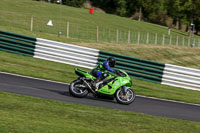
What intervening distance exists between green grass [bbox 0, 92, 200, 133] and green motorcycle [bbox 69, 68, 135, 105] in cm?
135

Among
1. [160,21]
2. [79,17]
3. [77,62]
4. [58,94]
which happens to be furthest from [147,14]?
[58,94]

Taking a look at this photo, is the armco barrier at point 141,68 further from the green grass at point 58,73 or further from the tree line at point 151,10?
the tree line at point 151,10

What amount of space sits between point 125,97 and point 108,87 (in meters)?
0.65

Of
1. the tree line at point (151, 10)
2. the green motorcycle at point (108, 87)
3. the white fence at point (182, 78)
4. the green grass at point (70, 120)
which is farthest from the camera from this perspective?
the tree line at point (151, 10)

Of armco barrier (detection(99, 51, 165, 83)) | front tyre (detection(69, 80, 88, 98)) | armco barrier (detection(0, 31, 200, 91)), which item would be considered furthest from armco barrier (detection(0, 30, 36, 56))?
front tyre (detection(69, 80, 88, 98))

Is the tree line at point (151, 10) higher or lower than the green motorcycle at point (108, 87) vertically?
higher

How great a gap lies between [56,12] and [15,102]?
52.0 m

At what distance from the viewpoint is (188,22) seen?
83875 millimetres

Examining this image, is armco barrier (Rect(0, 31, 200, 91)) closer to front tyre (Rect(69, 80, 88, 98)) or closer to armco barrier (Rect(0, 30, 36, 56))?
armco barrier (Rect(0, 30, 36, 56))

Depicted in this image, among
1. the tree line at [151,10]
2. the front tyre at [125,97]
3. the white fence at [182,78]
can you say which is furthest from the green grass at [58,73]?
the tree line at [151,10]

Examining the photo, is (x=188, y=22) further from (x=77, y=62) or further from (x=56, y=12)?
(x=77, y=62)

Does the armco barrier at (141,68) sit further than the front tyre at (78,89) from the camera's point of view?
Yes

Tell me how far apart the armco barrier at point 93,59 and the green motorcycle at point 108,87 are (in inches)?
243

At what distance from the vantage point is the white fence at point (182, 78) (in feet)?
59.3
